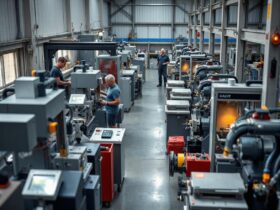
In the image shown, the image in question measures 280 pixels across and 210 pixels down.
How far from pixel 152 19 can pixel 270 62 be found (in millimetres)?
16123

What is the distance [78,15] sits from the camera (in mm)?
13594

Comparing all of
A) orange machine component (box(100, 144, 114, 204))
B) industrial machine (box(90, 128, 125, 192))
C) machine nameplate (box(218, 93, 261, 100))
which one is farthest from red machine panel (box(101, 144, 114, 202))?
machine nameplate (box(218, 93, 261, 100))

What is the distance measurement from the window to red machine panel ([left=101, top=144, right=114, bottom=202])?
3.13 meters

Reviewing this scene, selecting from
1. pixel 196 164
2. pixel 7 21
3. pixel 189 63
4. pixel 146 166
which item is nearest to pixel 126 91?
pixel 189 63

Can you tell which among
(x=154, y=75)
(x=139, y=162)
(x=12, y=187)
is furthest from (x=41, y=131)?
(x=154, y=75)

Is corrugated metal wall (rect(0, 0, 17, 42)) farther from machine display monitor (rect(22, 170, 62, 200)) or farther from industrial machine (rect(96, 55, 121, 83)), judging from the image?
machine display monitor (rect(22, 170, 62, 200))

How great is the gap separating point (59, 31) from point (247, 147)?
8.93m

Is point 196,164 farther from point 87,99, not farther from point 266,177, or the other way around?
point 87,99

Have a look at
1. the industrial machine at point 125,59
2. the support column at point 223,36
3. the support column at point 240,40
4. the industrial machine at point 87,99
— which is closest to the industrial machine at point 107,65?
the industrial machine at point 87,99

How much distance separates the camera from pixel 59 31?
11.0 meters

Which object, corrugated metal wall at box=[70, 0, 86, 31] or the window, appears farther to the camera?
corrugated metal wall at box=[70, 0, 86, 31]

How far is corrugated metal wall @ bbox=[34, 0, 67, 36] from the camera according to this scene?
8961mm

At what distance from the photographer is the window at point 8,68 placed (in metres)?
7.02

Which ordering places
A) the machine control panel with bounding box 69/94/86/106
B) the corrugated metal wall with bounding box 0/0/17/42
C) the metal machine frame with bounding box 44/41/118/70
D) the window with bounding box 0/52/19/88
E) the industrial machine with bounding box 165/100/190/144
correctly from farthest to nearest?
1. the metal machine frame with bounding box 44/41/118/70
2. the industrial machine with bounding box 165/100/190/144
3. the window with bounding box 0/52/19/88
4. the corrugated metal wall with bounding box 0/0/17/42
5. the machine control panel with bounding box 69/94/86/106
